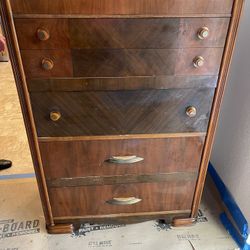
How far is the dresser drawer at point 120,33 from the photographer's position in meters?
0.71

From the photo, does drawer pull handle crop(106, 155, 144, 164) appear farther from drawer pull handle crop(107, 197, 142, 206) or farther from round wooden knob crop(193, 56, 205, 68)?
round wooden knob crop(193, 56, 205, 68)

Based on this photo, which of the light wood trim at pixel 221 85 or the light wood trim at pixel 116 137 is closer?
the light wood trim at pixel 221 85

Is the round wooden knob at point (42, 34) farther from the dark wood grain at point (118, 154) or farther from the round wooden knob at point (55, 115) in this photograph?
the dark wood grain at point (118, 154)

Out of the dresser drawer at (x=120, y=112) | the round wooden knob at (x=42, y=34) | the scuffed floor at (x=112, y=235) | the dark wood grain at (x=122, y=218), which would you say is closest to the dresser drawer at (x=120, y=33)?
the round wooden knob at (x=42, y=34)

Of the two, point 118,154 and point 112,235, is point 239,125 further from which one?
point 112,235

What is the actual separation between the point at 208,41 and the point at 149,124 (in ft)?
1.04

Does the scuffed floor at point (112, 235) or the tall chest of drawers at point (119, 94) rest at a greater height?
the tall chest of drawers at point (119, 94)

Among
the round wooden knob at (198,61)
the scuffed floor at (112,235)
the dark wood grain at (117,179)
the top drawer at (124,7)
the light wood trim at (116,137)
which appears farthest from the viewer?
the scuffed floor at (112,235)

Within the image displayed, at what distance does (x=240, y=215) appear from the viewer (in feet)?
3.75

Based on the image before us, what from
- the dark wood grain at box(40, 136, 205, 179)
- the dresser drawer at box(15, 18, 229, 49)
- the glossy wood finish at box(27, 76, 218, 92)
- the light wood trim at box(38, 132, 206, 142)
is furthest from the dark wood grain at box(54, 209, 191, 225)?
the dresser drawer at box(15, 18, 229, 49)

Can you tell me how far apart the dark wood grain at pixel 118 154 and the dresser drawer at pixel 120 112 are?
5 cm

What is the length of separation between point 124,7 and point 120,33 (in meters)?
0.07

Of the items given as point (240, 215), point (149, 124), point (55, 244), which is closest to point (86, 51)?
point (149, 124)

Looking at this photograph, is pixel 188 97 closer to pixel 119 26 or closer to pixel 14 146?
pixel 119 26
